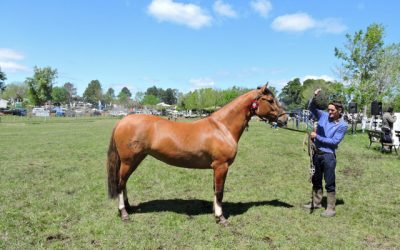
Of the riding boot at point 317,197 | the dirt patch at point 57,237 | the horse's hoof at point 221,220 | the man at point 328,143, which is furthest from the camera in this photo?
the riding boot at point 317,197

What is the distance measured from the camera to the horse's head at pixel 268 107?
249 inches

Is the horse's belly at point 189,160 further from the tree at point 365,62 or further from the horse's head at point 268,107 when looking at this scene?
the tree at point 365,62

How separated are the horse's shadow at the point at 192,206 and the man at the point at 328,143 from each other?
85 cm

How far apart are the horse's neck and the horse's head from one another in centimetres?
13

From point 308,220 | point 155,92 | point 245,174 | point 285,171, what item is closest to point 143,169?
point 245,174

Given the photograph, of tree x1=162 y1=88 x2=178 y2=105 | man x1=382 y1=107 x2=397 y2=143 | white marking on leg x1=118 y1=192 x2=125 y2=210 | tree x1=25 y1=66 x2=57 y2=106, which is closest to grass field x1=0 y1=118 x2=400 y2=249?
white marking on leg x1=118 y1=192 x2=125 y2=210

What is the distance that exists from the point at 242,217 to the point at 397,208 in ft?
11.6

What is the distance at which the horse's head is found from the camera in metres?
6.33

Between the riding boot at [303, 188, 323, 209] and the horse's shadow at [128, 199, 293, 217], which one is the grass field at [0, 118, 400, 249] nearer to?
the horse's shadow at [128, 199, 293, 217]

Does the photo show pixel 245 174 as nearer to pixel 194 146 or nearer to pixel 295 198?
pixel 295 198

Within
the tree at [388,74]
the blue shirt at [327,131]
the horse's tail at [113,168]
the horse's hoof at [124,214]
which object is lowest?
the horse's hoof at [124,214]

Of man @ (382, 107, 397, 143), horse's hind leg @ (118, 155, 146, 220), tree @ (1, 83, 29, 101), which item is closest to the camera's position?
horse's hind leg @ (118, 155, 146, 220)

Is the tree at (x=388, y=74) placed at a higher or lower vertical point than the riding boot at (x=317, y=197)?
higher

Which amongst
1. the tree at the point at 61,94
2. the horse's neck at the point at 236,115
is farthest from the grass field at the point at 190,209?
the tree at the point at 61,94
